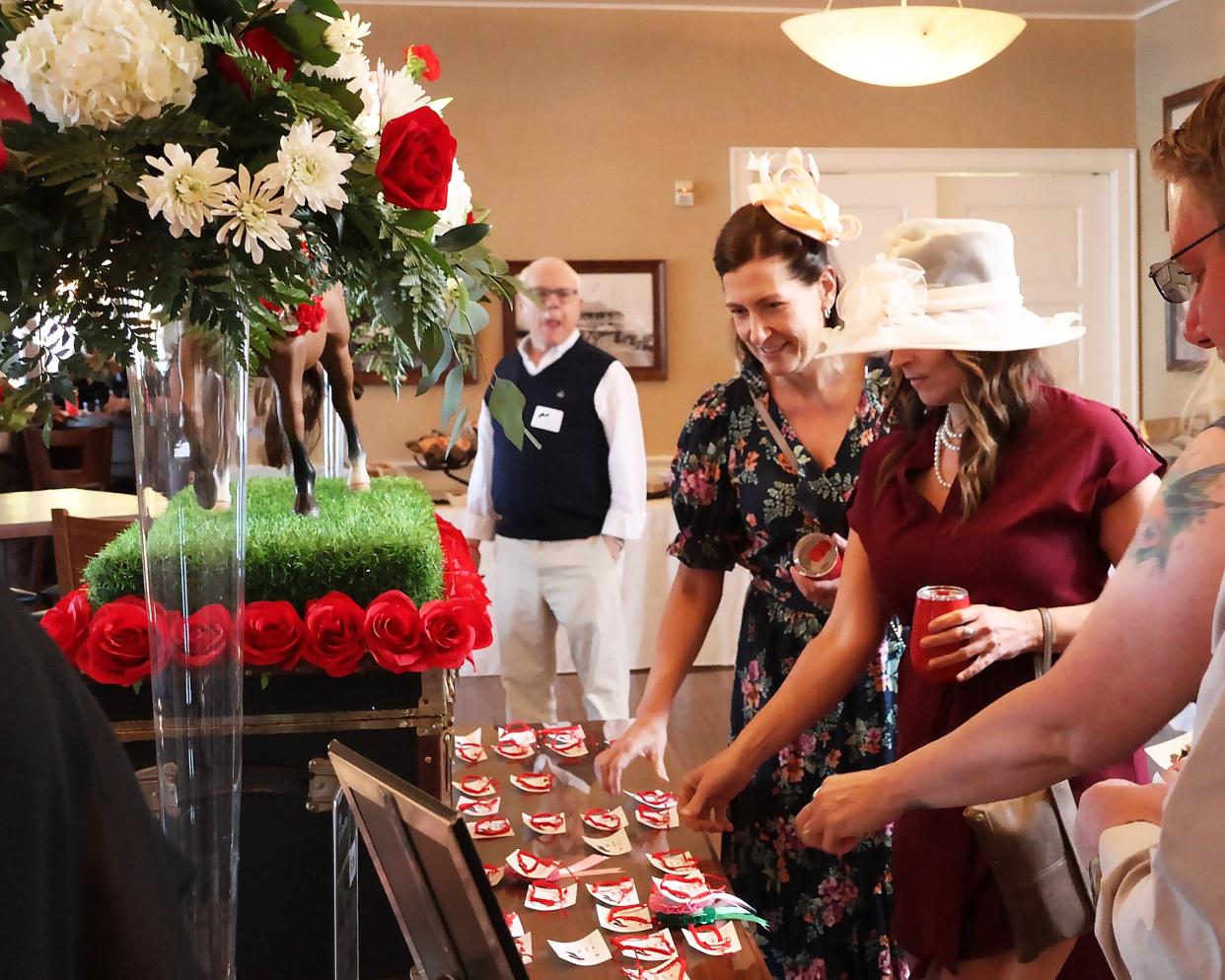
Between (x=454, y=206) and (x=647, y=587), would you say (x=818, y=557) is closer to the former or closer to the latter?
(x=454, y=206)

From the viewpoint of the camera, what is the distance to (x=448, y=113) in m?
6.86

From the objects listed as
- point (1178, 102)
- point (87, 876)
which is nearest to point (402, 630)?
point (87, 876)

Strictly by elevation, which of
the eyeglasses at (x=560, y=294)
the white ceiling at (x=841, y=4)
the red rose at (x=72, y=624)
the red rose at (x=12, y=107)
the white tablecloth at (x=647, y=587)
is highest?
the white ceiling at (x=841, y=4)

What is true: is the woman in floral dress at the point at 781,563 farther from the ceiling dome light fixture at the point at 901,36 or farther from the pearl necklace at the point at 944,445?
the ceiling dome light fixture at the point at 901,36

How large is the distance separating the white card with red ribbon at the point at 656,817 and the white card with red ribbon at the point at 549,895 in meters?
0.25

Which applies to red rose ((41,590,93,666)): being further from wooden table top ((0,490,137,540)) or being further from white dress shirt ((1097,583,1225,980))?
wooden table top ((0,490,137,540))

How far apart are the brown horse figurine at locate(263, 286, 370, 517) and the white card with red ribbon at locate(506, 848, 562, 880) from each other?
21.9 inches

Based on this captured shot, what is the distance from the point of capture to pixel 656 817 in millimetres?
1816

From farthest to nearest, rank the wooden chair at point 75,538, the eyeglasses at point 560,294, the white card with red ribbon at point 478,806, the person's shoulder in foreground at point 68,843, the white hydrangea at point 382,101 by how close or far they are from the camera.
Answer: the eyeglasses at point 560,294 → the wooden chair at point 75,538 → the white card with red ribbon at point 478,806 → the white hydrangea at point 382,101 → the person's shoulder in foreground at point 68,843

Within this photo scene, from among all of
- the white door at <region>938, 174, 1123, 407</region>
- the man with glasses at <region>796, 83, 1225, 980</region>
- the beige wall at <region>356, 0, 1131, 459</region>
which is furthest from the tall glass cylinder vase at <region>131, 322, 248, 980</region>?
the white door at <region>938, 174, 1123, 407</region>

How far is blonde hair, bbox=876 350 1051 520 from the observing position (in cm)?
175

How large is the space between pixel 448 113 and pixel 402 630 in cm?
589

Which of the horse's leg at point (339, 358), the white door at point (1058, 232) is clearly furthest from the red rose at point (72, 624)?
the white door at point (1058, 232)

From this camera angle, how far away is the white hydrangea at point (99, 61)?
0.94 m
